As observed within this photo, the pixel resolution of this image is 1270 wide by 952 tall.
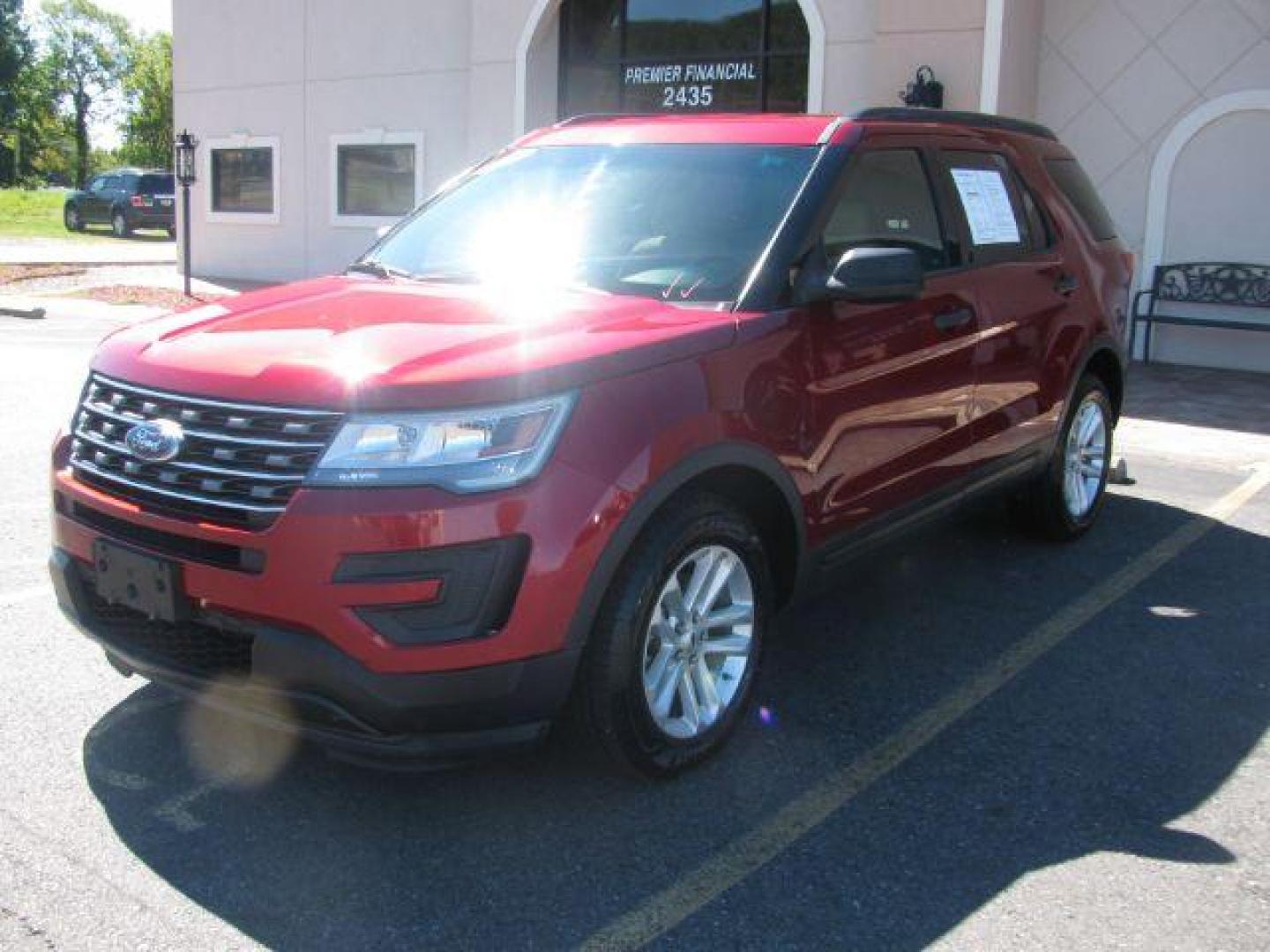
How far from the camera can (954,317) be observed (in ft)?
15.8

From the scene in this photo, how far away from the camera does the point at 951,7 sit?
41.2 feet

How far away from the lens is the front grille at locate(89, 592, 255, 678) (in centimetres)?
329

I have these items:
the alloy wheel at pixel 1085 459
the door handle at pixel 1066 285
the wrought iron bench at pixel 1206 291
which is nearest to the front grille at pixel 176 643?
the door handle at pixel 1066 285

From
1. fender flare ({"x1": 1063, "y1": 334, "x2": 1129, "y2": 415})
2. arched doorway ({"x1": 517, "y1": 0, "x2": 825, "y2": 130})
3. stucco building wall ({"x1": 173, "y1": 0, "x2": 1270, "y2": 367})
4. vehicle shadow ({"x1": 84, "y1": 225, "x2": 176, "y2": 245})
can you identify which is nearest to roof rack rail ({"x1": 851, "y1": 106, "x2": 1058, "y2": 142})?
fender flare ({"x1": 1063, "y1": 334, "x2": 1129, "y2": 415})

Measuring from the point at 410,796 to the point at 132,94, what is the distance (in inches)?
3841

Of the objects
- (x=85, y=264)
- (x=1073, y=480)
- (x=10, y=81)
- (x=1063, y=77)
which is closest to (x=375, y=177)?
(x=85, y=264)

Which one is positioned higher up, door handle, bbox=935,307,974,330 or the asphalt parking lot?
door handle, bbox=935,307,974,330

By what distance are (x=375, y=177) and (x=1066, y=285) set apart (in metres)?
14.7

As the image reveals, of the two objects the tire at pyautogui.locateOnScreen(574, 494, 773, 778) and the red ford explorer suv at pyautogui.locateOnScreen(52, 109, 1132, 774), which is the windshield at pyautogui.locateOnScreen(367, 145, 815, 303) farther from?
the tire at pyautogui.locateOnScreen(574, 494, 773, 778)

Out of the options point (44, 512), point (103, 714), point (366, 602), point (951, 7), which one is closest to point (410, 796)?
point (366, 602)

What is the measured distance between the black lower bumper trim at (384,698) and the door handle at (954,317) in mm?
2167

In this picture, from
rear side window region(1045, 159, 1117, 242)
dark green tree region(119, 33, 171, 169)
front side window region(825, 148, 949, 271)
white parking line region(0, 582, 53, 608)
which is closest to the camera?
front side window region(825, 148, 949, 271)

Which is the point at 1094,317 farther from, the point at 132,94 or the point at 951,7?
the point at 132,94

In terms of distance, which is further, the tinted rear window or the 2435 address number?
the tinted rear window
